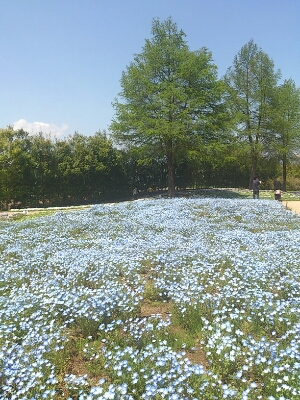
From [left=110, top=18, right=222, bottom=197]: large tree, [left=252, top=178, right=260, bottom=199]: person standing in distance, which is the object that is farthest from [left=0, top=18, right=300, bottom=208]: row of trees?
[left=252, top=178, right=260, bottom=199]: person standing in distance

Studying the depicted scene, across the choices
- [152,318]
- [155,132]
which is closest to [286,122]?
[155,132]

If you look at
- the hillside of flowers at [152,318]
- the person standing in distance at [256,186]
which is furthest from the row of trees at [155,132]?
the hillside of flowers at [152,318]

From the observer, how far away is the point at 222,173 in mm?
38156

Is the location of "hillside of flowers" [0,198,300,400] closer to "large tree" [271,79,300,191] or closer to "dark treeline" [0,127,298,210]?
"dark treeline" [0,127,298,210]

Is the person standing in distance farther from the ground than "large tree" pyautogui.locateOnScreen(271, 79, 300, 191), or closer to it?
closer to it

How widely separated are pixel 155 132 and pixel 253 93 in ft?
48.5

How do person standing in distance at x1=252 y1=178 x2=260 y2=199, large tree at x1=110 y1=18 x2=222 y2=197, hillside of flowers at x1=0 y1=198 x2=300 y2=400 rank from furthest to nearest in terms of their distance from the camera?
large tree at x1=110 y1=18 x2=222 y2=197 → person standing in distance at x1=252 y1=178 x2=260 y2=199 → hillside of flowers at x1=0 y1=198 x2=300 y2=400

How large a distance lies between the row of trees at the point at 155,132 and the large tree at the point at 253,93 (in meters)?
0.10

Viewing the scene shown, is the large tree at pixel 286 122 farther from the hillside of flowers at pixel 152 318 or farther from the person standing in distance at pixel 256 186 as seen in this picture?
the hillside of flowers at pixel 152 318

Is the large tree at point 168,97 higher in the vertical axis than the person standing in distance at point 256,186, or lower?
higher

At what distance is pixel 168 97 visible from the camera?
23.7 metres

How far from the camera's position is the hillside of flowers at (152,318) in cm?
341

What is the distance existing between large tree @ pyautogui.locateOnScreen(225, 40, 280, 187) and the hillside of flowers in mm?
25168

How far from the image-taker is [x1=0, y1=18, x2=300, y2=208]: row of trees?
78.2 feet
